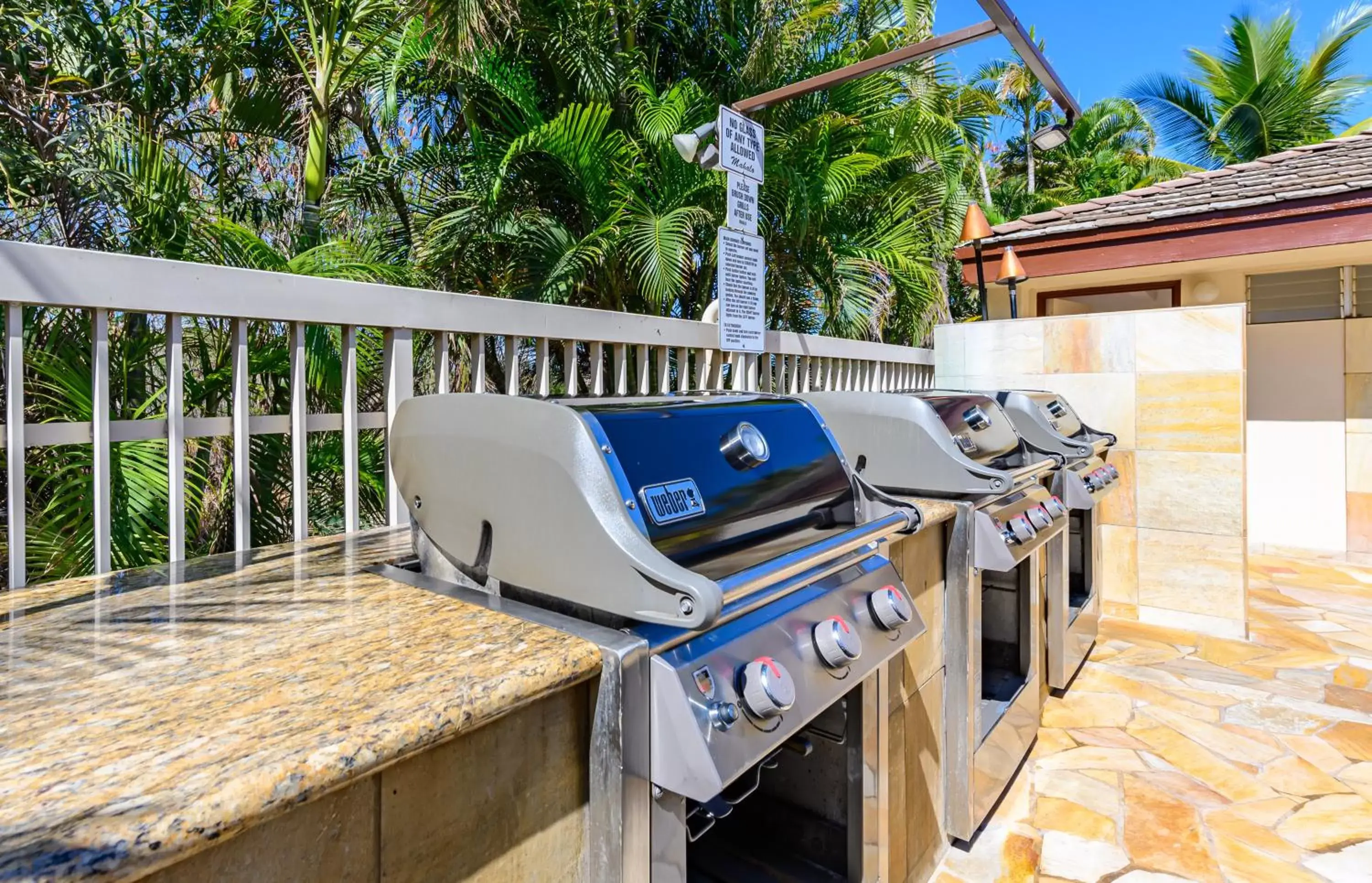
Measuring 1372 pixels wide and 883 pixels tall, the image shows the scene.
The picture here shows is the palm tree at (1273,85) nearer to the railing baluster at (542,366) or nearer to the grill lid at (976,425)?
the grill lid at (976,425)

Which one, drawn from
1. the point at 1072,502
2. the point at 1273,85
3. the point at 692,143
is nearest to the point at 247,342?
the point at 692,143

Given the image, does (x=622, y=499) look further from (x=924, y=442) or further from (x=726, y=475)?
(x=924, y=442)

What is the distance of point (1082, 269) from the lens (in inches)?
205

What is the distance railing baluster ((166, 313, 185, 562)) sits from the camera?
4.81 feet

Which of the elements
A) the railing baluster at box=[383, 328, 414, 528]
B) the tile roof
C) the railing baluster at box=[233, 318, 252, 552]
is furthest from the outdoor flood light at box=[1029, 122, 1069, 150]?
the railing baluster at box=[233, 318, 252, 552]

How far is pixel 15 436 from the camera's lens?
1263 millimetres

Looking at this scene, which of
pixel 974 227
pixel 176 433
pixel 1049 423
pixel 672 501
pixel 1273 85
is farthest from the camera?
pixel 1273 85

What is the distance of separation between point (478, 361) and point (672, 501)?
1.16 metres

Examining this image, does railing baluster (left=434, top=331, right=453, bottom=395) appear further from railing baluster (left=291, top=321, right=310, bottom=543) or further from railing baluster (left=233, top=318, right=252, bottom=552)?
railing baluster (left=233, top=318, right=252, bottom=552)

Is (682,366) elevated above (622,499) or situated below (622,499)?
above

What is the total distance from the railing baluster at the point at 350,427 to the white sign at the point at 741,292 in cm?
141

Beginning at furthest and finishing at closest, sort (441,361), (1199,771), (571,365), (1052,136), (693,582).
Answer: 1. (1052,136)
2. (1199,771)
3. (571,365)
4. (441,361)
5. (693,582)

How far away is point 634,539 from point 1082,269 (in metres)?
5.33

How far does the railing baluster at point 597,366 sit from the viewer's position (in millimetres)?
2419
